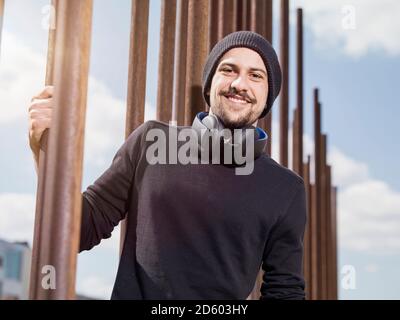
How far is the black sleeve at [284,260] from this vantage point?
180cm

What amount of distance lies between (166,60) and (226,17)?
0.45 meters

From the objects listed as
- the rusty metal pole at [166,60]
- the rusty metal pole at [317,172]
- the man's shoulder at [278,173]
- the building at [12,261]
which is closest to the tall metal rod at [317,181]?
the rusty metal pole at [317,172]

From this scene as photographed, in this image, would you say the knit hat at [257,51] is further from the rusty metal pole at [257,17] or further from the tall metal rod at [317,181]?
the tall metal rod at [317,181]

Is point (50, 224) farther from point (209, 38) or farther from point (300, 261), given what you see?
point (209, 38)

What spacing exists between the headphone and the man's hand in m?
0.47

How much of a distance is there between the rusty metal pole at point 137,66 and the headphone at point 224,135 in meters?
0.34

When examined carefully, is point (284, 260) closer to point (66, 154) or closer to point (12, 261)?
point (66, 154)

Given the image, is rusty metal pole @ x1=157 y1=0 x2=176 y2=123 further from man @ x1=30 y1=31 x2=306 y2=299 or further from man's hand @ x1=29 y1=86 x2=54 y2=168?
man's hand @ x1=29 y1=86 x2=54 y2=168

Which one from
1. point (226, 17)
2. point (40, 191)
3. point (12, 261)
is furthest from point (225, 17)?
point (12, 261)

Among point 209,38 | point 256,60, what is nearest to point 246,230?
point 256,60

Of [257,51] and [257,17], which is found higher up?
[257,17]

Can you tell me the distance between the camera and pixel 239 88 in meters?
1.77
